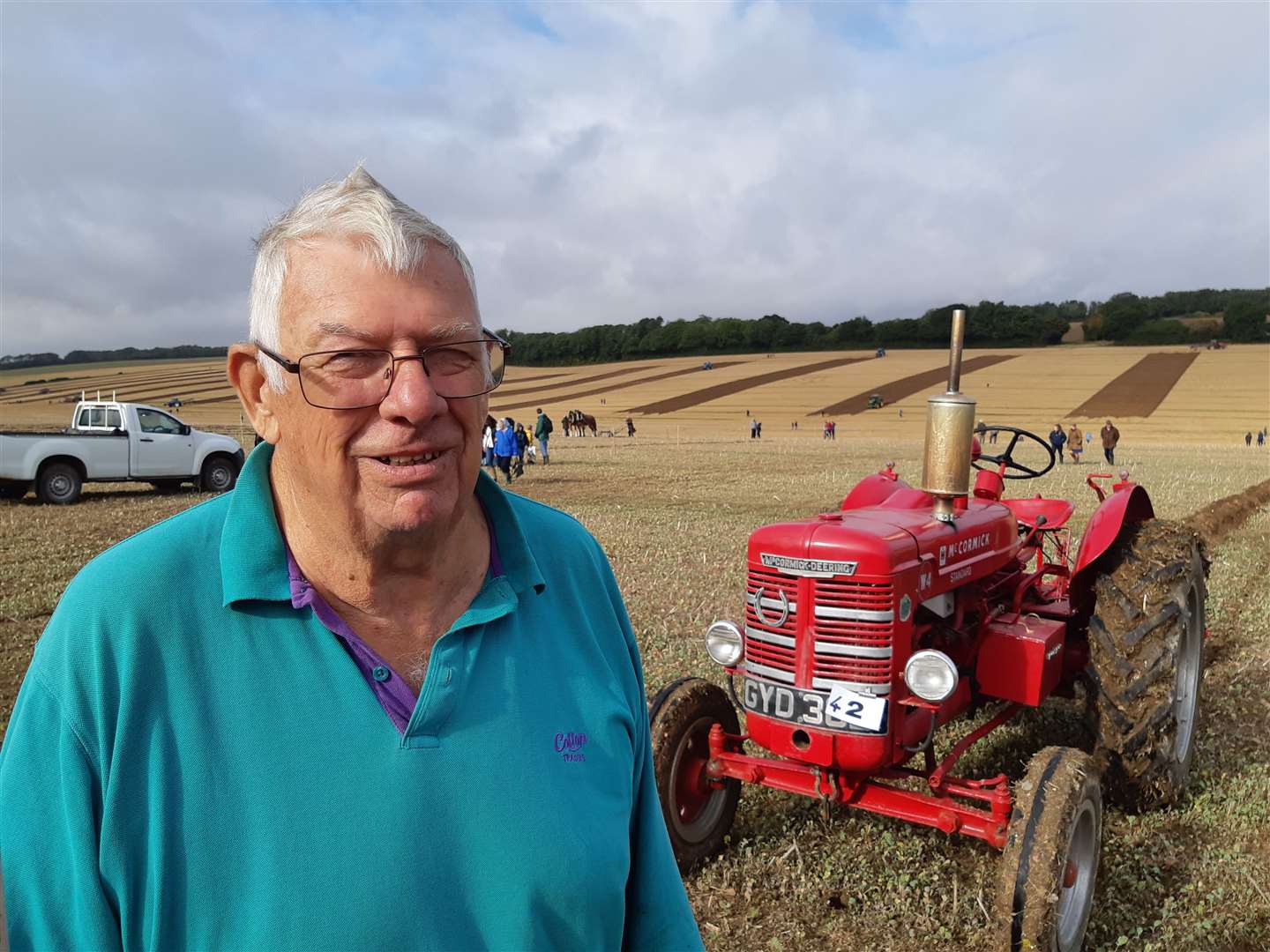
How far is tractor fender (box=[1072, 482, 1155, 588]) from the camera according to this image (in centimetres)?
426

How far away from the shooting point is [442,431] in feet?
4.66

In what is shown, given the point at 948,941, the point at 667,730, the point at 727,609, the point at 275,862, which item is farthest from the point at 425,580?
the point at 727,609

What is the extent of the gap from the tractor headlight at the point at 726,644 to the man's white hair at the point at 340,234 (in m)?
2.59

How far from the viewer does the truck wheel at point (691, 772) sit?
3648mm

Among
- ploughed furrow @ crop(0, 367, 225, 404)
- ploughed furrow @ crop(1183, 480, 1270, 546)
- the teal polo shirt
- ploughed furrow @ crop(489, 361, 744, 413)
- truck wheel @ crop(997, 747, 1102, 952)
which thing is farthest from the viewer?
ploughed furrow @ crop(0, 367, 225, 404)

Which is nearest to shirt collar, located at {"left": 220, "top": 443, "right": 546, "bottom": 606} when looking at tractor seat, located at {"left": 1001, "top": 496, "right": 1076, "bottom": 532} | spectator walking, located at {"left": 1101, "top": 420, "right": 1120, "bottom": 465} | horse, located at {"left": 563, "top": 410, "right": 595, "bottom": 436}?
tractor seat, located at {"left": 1001, "top": 496, "right": 1076, "bottom": 532}

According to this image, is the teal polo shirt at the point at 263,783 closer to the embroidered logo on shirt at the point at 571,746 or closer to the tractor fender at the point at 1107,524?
the embroidered logo on shirt at the point at 571,746

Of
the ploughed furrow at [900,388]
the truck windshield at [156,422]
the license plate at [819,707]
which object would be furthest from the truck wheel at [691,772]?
the ploughed furrow at [900,388]

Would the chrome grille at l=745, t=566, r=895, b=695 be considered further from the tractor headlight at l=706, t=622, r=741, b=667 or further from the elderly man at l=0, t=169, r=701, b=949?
the elderly man at l=0, t=169, r=701, b=949

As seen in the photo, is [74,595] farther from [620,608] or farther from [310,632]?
[620,608]

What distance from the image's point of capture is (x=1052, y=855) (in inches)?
117

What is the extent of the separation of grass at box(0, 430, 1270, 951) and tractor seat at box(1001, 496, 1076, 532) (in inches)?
41.4

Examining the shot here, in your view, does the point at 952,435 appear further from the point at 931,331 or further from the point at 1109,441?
the point at 931,331

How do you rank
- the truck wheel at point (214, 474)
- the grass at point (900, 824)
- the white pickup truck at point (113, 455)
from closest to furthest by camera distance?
the grass at point (900, 824), the white pickup truck at point (113, 455), the truck wheel at point (214, 474)
